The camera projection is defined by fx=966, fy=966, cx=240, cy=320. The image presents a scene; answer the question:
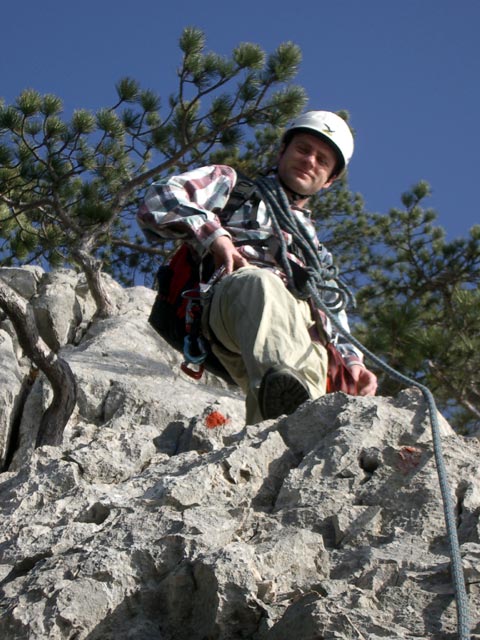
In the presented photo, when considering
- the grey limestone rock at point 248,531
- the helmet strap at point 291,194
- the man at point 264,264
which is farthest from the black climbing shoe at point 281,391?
the helmet strap at point 291,194

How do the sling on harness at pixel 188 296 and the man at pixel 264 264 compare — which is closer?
the man at pixel 264 264

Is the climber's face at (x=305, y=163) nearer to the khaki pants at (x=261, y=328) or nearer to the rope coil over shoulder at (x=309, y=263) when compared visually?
the rope coil over shoulder at (x=309, y=263)

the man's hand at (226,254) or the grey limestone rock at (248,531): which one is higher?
the man's hand at (226,254)

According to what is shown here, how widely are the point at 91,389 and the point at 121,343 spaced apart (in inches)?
47.5

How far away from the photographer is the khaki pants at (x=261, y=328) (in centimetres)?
352

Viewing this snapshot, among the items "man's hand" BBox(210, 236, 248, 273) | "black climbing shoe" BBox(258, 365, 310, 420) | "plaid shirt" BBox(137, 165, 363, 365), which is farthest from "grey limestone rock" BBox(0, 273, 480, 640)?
"plaid shirt" BBox(137, 165, 363, 365)

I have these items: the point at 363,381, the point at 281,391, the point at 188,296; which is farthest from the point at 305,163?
the point at 281,391

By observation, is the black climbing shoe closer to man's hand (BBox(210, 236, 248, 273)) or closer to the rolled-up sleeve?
man's hand (BBox(210, 236, 248, 273))

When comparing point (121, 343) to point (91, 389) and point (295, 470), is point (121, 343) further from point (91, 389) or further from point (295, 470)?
point (295, 470)

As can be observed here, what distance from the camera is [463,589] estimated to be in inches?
75.5

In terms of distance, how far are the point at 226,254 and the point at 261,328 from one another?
0.41m

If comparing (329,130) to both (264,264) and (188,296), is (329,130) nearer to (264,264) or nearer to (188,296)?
(264,264)

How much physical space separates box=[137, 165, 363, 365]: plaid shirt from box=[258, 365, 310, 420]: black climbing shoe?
602mm

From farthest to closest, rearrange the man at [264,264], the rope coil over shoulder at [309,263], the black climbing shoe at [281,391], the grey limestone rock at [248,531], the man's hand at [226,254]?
the rope coil over shoulder at [309,263] < the man's hand at [226,254] < the man at [264,264] < the black climbing shoe at [281,391] < the grey limestone rock at [248,531]
